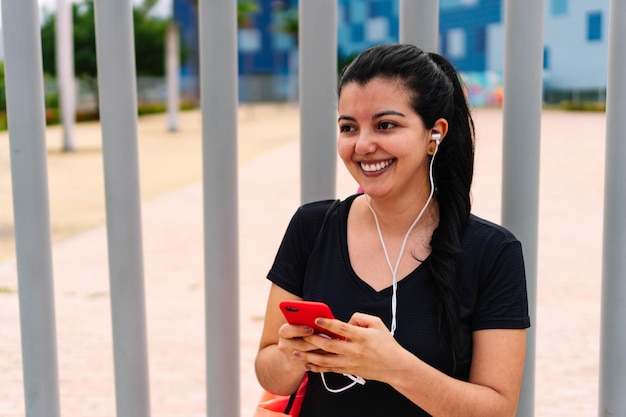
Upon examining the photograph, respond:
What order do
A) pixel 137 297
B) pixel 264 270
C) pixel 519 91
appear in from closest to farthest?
pixel 519 91 < pixel 137 297 < pixel 264 270

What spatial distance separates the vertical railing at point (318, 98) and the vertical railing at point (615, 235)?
72 cm

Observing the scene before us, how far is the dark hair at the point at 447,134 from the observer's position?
65.4 inches

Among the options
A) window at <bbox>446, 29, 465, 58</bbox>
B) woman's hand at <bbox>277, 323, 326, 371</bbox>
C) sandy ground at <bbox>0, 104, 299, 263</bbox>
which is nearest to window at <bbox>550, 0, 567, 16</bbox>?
window at <bbox>446, 29, 465, 58</bbox>

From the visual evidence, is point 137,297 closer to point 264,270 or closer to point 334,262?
point 334,262

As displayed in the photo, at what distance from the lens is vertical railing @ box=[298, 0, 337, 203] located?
2.04 m

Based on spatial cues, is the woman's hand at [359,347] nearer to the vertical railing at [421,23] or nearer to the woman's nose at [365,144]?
the woman's nose at [365,144]

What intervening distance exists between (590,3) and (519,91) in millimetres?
26963

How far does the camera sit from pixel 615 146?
1881 millimetres

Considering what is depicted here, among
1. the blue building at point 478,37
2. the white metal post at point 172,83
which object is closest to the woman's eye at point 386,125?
the blue building at point 478,37

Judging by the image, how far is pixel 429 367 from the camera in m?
1.58

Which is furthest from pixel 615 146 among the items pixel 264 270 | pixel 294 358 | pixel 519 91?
pixel 264 270

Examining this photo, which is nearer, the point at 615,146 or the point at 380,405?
the point at 380,405

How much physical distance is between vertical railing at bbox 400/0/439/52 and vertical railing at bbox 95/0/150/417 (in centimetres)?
75

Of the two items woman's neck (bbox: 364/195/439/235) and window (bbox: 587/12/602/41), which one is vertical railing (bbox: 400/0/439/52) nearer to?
woman's neck (bbox: 364/195/439/235)
